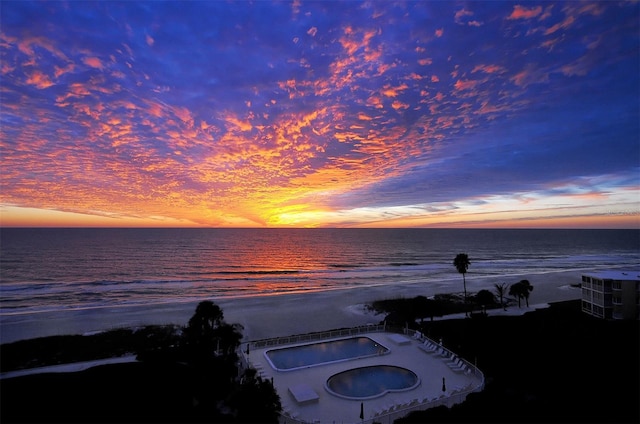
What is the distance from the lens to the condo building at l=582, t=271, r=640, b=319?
34.1 metres

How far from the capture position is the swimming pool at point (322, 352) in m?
25.5

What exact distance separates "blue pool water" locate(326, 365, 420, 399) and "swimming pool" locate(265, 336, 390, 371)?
83.0 inches

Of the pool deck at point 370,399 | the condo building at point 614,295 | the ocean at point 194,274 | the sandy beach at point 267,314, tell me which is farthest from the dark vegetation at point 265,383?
the ocean at point 194,274

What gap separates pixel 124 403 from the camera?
19344 mm

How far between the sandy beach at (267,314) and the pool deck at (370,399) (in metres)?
14.0

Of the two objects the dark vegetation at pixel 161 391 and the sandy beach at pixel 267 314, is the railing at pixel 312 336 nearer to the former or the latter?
the dark vegetation at pixel 161 391

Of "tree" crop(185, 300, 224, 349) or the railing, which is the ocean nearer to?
the railing

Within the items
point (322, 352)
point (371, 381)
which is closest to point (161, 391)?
point (322, 352)


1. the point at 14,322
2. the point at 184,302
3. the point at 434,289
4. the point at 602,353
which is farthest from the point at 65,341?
the point at 434,289

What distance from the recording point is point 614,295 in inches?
1377

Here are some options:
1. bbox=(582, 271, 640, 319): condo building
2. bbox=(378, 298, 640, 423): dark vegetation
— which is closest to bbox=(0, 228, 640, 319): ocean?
bbox=(582, 271, 640, 319): condo building

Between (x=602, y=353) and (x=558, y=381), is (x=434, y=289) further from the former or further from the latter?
(x=558, y=381)

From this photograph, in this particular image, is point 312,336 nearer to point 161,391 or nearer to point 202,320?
point 202,320

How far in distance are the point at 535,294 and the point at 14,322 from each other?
245 ft
